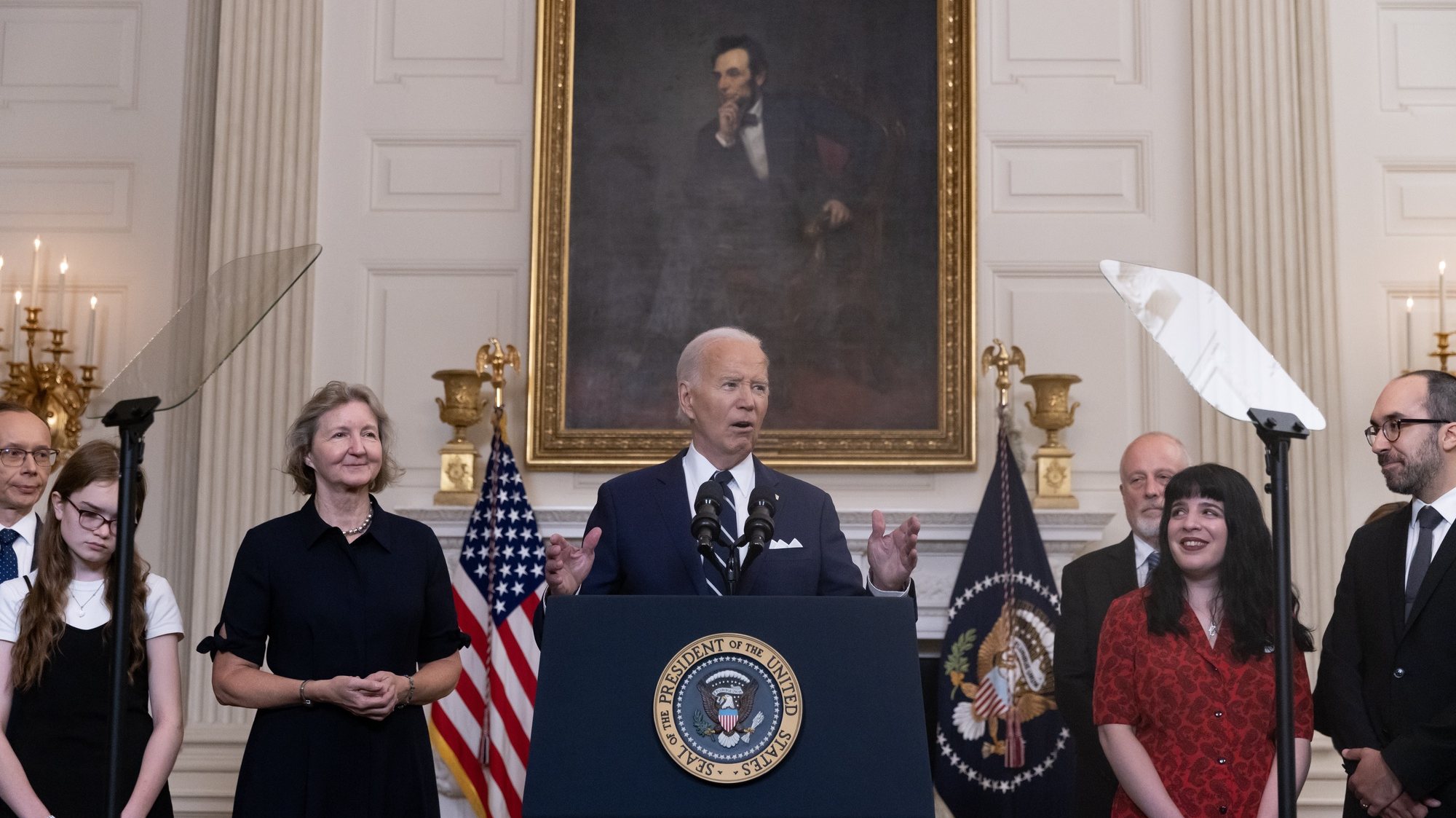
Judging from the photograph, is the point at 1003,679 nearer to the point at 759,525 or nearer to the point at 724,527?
the point at 724,527

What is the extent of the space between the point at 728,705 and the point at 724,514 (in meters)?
0.88

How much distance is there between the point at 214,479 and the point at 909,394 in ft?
9.79

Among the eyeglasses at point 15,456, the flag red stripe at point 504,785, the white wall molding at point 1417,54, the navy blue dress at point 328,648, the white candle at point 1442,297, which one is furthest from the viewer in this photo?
the white wall molding at point 1417,54

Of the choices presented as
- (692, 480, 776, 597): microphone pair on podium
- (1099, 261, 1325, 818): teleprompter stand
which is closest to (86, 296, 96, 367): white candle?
(692, 480, 776, 597): microphone pair on podium

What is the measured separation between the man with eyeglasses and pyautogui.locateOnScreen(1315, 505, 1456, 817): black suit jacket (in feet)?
11.1

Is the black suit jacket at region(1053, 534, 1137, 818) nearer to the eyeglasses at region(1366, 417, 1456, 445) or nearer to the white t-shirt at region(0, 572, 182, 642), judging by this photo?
the eyeglasses at region(1366, 417, 1456, 445)

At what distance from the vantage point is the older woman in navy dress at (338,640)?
3.07 metres

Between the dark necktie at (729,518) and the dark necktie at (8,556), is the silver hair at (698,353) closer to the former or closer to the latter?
the dark necktie at (729,518)

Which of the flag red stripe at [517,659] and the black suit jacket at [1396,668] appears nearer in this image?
the black suit jacket at [1396,668]

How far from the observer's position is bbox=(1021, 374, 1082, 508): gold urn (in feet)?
18.7

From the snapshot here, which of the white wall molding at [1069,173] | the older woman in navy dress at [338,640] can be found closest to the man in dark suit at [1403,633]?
the older woman in navy dress at [338,640]

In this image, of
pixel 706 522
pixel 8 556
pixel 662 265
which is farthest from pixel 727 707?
pixel 662 265

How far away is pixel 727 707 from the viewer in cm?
216

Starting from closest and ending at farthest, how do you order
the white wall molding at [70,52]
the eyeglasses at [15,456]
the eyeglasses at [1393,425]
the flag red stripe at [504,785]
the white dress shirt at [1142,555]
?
1. the eyeglasses at [1393,425]
2. the eyeglasses at [15,456]
3. the white dress shirt at [1142,555]
4. the flag red stripe at [504,785]
5. the white wall molding at [70,52]
